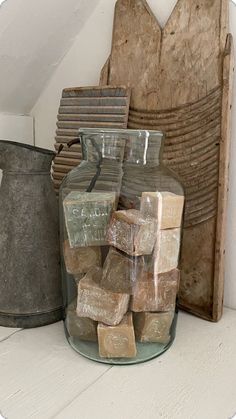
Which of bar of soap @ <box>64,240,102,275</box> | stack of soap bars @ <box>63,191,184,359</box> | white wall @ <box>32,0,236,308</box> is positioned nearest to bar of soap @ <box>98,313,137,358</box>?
stack of soap bars @ <box>63,191,184,359</box>

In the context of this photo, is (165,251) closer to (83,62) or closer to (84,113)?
(84,113)

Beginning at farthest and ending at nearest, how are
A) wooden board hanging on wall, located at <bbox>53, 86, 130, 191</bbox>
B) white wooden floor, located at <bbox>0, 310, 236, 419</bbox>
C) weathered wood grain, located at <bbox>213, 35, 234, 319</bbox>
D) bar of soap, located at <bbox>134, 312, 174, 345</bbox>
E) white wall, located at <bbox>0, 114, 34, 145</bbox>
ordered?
white wall, located at <bbox>0, 114, 34, 145</bbox>, wooden board hanging on wall, located at <bbox>53, 86, 130, 191</bbox>, weathered wood grain, located at <bbox>213, 35, 234, 319</bbox>, bar of soap, located at <bbox>134, 312, 174, 345</bbox>, white wooden floor, located at <bbox>0, 310, 236, 419</bbox>

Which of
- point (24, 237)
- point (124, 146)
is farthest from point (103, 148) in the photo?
point (24, 237)

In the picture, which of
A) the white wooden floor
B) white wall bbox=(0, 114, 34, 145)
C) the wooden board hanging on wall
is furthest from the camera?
white wall bbox=(0, 114, 34, 145)

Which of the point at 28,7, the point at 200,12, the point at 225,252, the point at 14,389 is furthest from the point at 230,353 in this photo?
the point at 28,7

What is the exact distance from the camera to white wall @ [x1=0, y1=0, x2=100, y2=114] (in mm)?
908

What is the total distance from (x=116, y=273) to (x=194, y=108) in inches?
15.9

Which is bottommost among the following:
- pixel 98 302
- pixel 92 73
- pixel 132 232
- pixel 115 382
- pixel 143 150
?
pixel 115 382

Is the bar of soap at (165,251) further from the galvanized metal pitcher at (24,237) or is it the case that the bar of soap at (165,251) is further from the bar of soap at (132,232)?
the galvanized metal pitcher at (24,237)

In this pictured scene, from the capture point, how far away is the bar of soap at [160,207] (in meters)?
0.69

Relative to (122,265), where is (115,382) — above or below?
below

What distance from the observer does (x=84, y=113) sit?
Answer: 3.25ft

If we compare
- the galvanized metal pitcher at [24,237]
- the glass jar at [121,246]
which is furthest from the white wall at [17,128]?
the glass jar at [121,246]

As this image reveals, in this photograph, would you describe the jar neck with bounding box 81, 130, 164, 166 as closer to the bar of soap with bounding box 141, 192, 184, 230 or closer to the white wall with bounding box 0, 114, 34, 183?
the bar of soap with bounding box 141, 192, 184, 230
